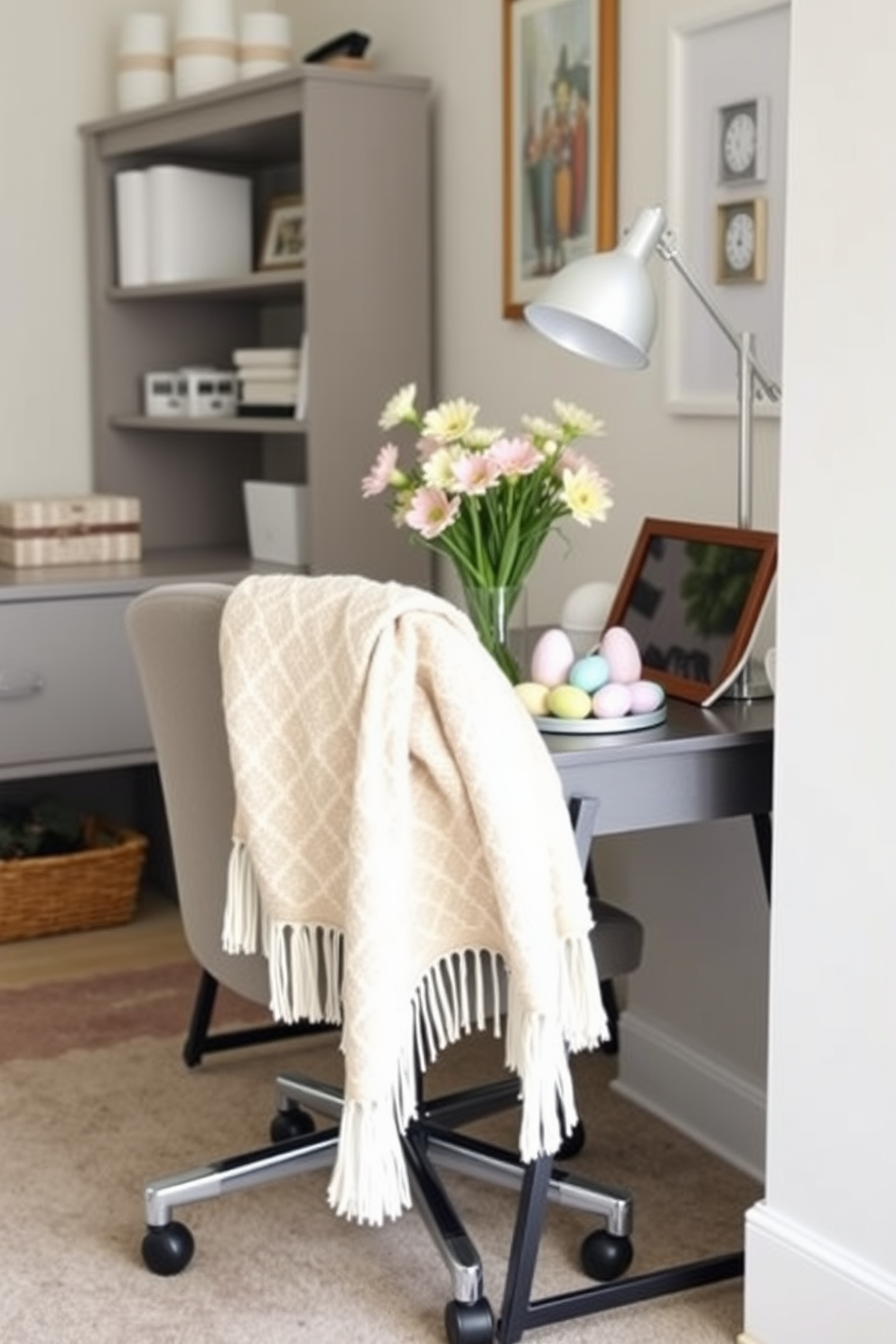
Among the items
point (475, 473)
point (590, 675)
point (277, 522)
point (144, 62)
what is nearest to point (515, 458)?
point (475, 473)

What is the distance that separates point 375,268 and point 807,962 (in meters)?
1.78

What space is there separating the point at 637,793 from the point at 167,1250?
808mm

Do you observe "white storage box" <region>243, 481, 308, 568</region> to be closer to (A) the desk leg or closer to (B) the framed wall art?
(B) the framed wall art

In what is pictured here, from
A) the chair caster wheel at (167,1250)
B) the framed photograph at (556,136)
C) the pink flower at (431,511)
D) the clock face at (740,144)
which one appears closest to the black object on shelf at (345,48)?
the framed photograph at (556,136)

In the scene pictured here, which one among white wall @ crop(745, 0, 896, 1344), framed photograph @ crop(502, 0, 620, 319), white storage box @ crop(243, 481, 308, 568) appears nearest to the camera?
white wall @ crop(745, 0, 896, 1344)

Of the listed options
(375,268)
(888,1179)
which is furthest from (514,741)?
(375,268)

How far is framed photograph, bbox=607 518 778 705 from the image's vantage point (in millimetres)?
2438

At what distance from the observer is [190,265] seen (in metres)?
3.96

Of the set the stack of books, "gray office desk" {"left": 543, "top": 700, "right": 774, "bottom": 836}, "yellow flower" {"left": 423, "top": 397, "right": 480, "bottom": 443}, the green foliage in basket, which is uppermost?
the stack of books

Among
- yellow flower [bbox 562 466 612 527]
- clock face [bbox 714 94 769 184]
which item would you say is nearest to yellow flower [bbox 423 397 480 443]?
yellow flower [bbox 562 466 612 527]

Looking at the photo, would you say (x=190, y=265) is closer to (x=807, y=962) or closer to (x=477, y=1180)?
(x=477, y=1180)

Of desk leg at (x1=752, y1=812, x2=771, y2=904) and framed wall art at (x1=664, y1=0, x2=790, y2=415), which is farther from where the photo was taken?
framed wall art at (x1=664, y1=0, x2=790, y2=415)

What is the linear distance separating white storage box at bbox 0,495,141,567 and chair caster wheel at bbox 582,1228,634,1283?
190 centimetres

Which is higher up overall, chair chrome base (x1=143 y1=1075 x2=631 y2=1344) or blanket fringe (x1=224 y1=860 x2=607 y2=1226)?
blanket fringe (x1=224 y1=860 x2=607 y2=1226)
